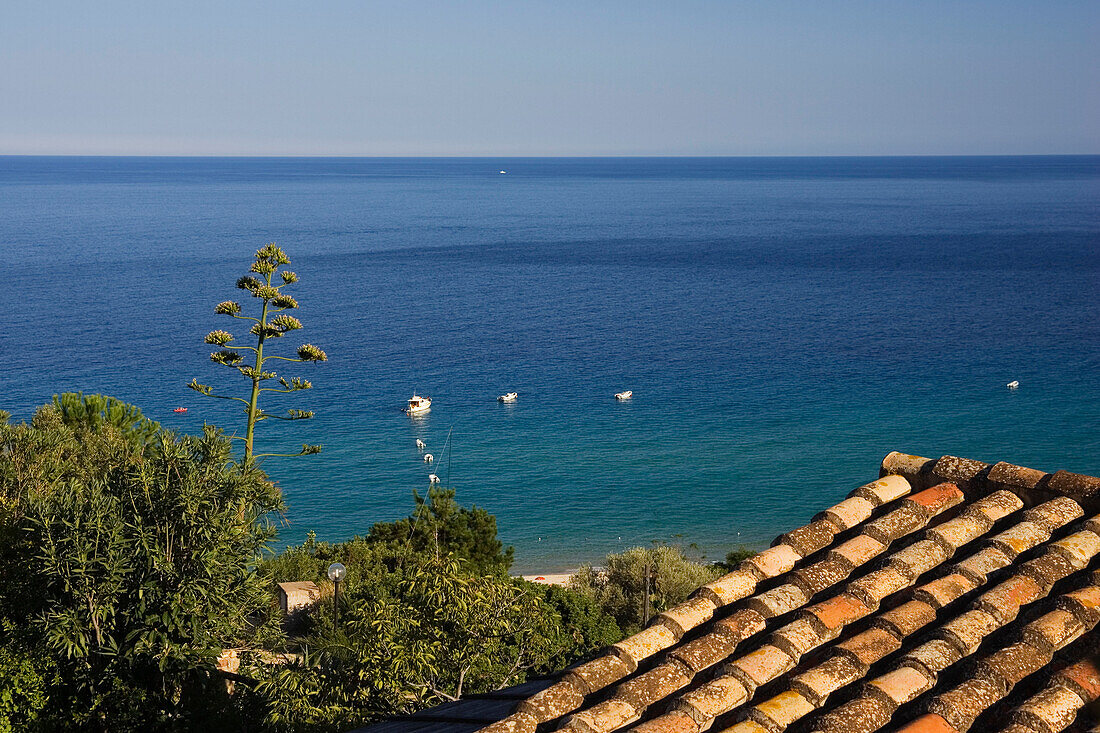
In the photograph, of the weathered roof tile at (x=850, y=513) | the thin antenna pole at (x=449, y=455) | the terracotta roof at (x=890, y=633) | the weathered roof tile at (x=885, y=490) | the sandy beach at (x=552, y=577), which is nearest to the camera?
the terracotta roof at (x=890, y=633)

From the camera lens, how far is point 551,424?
47.4 metres

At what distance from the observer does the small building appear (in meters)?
18.6

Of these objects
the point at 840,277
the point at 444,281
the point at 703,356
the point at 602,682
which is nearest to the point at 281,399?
the point at 703,356

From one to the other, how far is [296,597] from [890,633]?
16.5m

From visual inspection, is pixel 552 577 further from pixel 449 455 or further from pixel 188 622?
pixel 188 622

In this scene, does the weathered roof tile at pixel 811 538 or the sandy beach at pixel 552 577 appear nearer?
the weathered roof tile at pixel 811 538

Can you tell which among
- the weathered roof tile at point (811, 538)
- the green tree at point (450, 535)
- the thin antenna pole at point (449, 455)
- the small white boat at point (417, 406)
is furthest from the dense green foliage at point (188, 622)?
the small white boat at point (417, 406)

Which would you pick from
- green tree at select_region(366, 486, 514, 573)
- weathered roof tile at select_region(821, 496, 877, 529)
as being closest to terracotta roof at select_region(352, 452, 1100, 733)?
weathered roof tile at select_region(821, 496, 877, 529)

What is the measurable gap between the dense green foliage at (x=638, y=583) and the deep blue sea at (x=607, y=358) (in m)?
8.11

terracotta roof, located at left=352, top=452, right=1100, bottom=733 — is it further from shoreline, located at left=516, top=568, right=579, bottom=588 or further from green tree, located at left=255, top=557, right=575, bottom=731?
shoreline, located at left=516, top=568, right=579, bottom=588

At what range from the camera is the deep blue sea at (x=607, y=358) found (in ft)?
133

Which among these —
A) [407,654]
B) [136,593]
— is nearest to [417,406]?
[136,593]

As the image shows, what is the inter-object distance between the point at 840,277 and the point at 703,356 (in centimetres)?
3210

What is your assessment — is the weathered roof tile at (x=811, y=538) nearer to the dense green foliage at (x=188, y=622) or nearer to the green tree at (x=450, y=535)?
the dense green foliage at (x=188, y=622)
